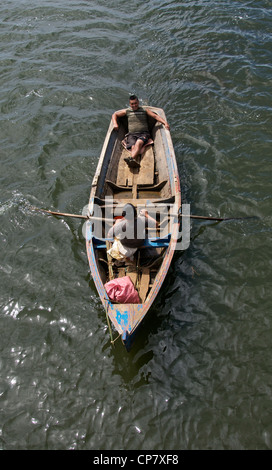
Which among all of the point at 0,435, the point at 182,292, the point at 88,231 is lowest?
the point at 0,435

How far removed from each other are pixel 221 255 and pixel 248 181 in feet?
8.85

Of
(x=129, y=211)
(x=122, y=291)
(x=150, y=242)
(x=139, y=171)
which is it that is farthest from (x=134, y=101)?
(x=122, y=291)

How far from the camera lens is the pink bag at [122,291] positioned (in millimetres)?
6023

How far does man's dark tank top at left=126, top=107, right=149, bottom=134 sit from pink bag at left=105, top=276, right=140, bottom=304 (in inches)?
222

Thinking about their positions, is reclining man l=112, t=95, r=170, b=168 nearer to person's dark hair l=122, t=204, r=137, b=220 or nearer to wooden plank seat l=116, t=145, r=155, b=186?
wooden plank seat l=116, t=145, r=155, b=186

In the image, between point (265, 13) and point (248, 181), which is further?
point (265, 13)

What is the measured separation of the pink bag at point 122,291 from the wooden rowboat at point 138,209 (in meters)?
0.13

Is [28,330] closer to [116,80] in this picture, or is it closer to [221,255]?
[221,255]

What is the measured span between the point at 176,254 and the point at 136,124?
4654 mm

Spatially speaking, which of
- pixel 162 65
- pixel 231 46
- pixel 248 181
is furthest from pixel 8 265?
pixel 231 46

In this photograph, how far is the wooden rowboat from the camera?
19.1 feet

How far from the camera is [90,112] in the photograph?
1205cm

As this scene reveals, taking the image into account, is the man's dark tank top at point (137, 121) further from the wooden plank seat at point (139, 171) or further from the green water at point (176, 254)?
the green water at point (176, 254)

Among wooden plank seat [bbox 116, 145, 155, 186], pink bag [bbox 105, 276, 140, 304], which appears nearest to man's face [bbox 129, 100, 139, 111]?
wooden plank seat [bbox 116, 145, 155, 186]
